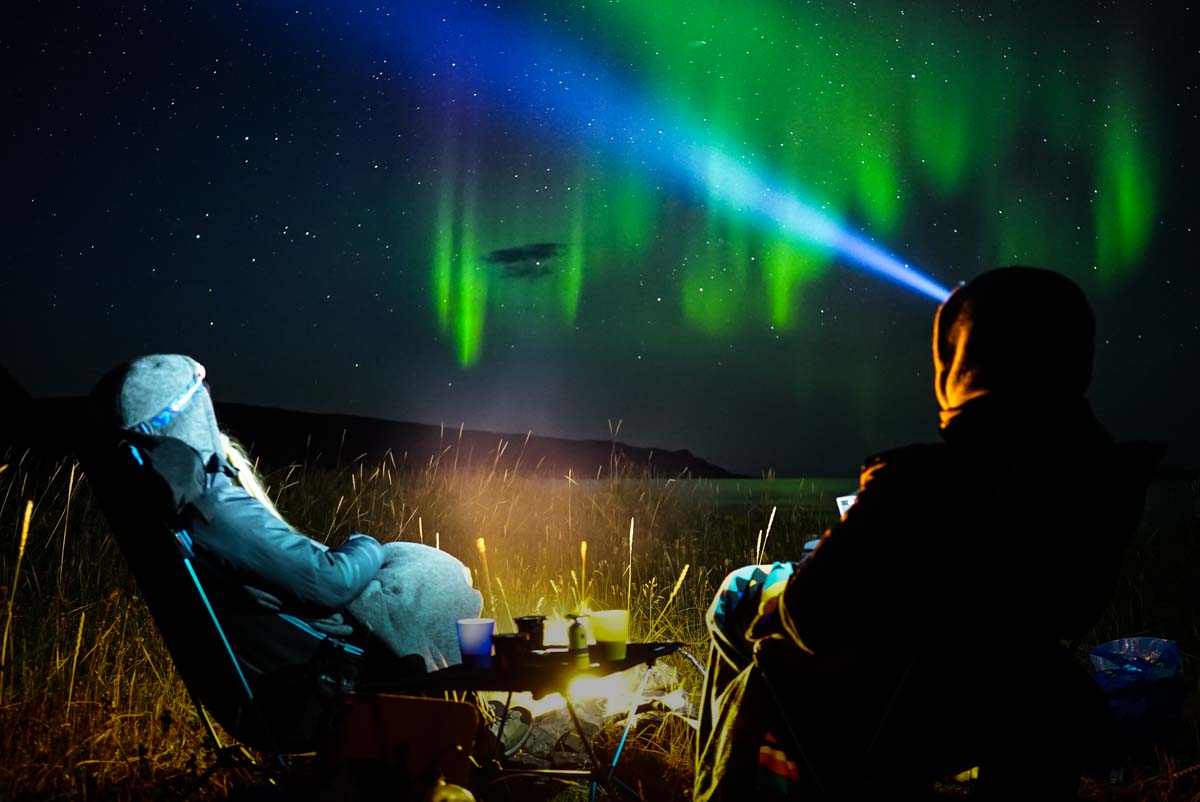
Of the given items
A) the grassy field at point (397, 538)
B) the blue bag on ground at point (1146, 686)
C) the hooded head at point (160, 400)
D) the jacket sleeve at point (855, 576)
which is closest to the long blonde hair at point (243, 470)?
the hooded head at point (160, 400)

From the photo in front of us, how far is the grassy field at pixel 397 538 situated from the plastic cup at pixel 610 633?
21 cm

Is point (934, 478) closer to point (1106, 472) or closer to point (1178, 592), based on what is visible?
point (1106, 472)

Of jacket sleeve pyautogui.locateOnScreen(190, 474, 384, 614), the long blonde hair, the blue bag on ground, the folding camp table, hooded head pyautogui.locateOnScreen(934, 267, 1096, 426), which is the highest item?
hooded head pyautogui.locateOnScreen(934, 267, 1096, 426)

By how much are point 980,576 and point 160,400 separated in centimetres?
213

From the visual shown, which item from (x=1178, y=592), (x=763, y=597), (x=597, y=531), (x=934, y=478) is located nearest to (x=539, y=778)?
(x=763, y=597)

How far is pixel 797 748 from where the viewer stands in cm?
207

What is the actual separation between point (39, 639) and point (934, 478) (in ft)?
14.1

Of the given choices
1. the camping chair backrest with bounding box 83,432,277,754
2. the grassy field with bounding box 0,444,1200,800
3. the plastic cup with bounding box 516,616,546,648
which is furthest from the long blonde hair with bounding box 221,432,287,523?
the plastic cup with bounding box 516,616,546,648

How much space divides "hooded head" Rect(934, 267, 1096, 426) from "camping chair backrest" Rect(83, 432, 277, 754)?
1968mm

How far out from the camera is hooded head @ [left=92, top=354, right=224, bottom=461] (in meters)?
2.51

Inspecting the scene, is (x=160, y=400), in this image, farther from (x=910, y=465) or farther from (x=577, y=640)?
(x=910, y=465)

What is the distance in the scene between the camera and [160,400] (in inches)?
99.6

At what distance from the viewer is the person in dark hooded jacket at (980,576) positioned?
1836 millimetres

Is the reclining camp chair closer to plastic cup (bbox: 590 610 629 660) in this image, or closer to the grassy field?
the grassy field
